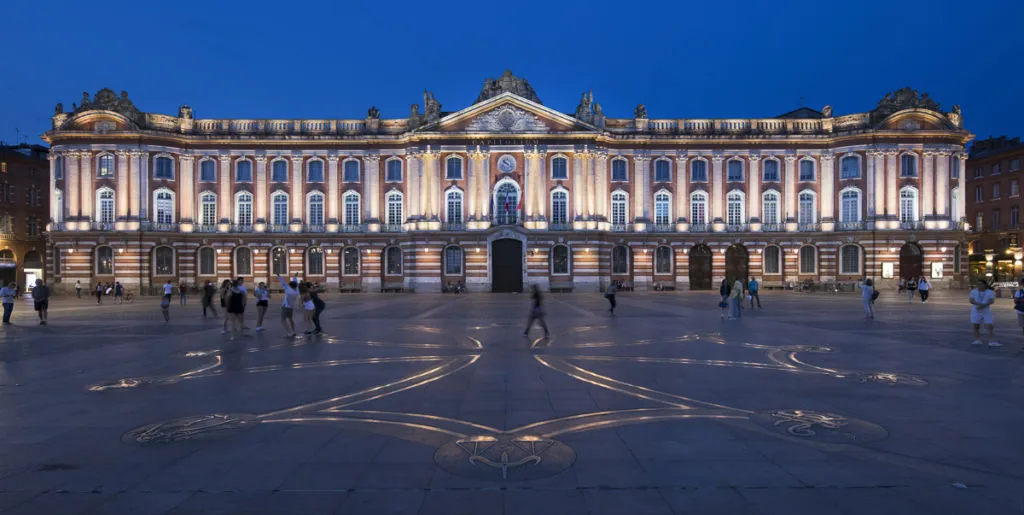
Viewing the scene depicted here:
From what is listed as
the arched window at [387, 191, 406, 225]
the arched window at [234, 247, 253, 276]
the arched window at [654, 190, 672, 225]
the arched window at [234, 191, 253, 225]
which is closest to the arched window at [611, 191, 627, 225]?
the arched window at [654, 190, 672, 225]

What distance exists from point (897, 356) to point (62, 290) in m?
64.8

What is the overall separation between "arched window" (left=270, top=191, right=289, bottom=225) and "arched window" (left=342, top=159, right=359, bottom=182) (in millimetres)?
6062

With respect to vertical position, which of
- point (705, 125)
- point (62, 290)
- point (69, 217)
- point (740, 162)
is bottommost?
point (62, 290)

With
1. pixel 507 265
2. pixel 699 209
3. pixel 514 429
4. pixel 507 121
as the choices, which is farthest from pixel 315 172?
pixel 514 429

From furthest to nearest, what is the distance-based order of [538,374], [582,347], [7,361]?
[582,347]
[7,361]
[538,374]

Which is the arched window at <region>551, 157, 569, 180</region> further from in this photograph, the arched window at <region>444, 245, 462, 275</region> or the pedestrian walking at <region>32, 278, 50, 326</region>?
the pedestrian walking at <region>32, 278, 50, 326</region>

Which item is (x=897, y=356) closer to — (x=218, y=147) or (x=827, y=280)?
(x=827, y=280)

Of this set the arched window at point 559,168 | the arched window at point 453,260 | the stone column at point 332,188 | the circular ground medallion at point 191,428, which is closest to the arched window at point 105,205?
the stone column at point 332,188

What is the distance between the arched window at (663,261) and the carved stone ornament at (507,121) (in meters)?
16.0

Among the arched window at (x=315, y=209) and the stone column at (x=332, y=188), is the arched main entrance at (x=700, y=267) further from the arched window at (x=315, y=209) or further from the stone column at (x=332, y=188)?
the arched window at (x=315, y=209)

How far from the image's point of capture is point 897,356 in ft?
48.7

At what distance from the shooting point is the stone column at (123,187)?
55.2m

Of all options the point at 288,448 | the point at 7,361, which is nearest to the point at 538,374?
the point at 288,448

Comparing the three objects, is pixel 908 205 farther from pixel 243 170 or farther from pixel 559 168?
pixel 243 170
